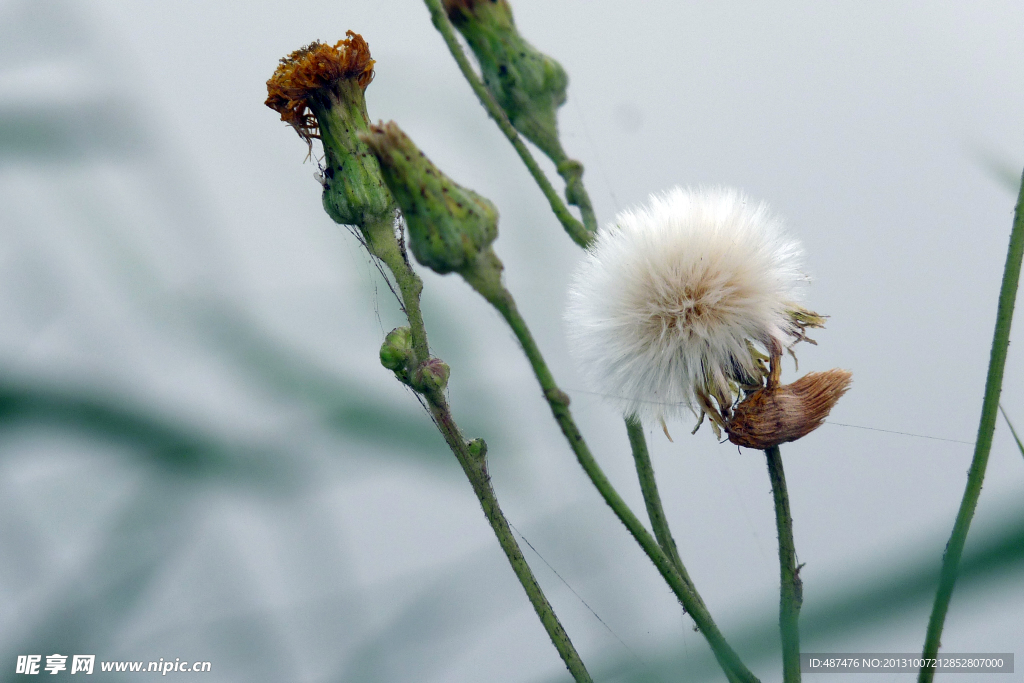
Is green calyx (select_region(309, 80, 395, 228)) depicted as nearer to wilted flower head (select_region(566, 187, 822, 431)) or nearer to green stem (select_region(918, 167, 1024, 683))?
wilted flower head (select_region(566, 187, 822, 431))

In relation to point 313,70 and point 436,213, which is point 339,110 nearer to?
point 313,70

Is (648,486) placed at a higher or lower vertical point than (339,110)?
lower

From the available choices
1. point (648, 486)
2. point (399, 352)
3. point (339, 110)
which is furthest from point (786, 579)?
point (339, 110)

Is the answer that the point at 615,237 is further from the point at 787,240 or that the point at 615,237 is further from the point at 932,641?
the point at 932,641

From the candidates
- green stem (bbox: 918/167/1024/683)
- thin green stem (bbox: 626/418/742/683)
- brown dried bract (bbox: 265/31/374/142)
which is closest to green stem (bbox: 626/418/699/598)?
thin green stem (bbox: 626/418/742/683)

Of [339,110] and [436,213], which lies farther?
[339,110]

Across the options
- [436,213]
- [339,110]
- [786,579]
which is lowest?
[786,579]
